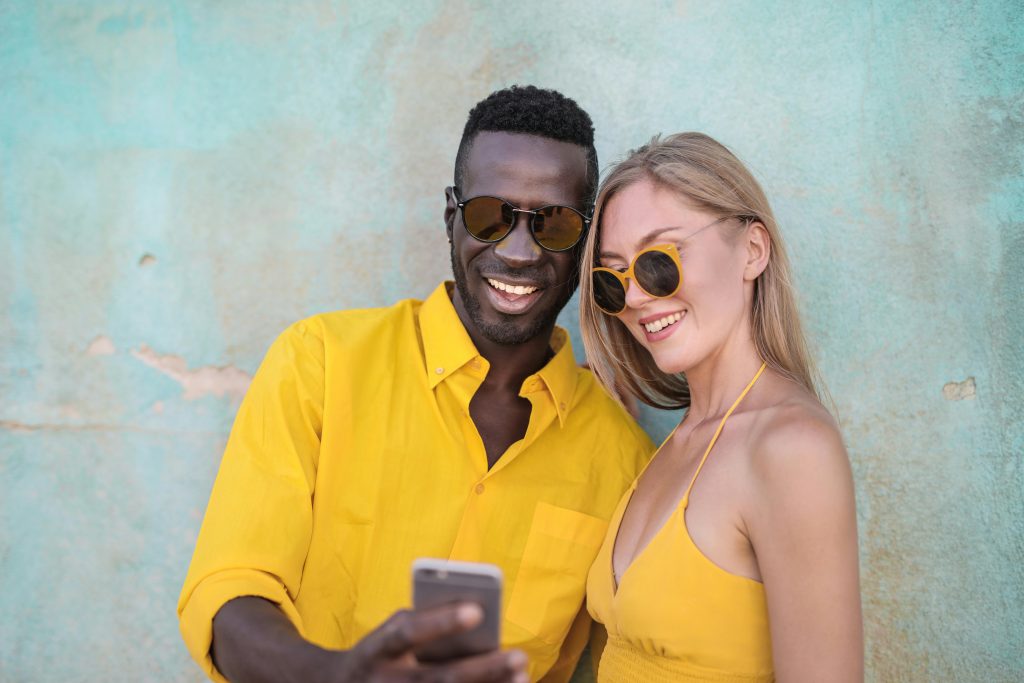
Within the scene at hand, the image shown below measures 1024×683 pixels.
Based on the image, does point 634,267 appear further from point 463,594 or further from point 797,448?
point 463,594

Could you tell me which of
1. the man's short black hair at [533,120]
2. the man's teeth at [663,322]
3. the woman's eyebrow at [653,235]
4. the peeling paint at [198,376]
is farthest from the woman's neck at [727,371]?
the peeling paint at [198,376]

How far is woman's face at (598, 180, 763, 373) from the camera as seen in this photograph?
2322 millimetres

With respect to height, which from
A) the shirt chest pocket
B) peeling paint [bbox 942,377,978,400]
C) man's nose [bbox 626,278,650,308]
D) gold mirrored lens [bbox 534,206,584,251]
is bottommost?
the shirt chest pocket

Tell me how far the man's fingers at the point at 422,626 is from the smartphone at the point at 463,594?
1cm

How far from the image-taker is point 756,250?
8.01 feet

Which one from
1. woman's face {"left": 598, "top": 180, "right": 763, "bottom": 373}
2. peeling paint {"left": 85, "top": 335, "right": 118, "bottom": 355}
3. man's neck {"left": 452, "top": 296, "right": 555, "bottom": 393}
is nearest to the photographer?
woman's face {"left": 598, "top": 180, "right": 763, "bottom": 373}

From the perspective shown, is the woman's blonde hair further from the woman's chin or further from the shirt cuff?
the shirt cuff

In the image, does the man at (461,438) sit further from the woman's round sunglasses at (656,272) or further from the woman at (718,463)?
the woman's round sunglasses at (656,272)

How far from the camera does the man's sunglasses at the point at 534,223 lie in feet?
8.66

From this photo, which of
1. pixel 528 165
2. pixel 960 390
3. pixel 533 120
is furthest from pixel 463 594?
pixel 960 390

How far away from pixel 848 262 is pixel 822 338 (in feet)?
0.94

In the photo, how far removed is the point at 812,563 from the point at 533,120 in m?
1.64

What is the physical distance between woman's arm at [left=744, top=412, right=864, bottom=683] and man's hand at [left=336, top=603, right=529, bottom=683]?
85 cm

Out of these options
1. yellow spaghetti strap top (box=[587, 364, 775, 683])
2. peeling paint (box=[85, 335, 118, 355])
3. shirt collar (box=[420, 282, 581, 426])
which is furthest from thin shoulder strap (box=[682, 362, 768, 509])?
peeling paint (box=[85, 335, 118, 355])
